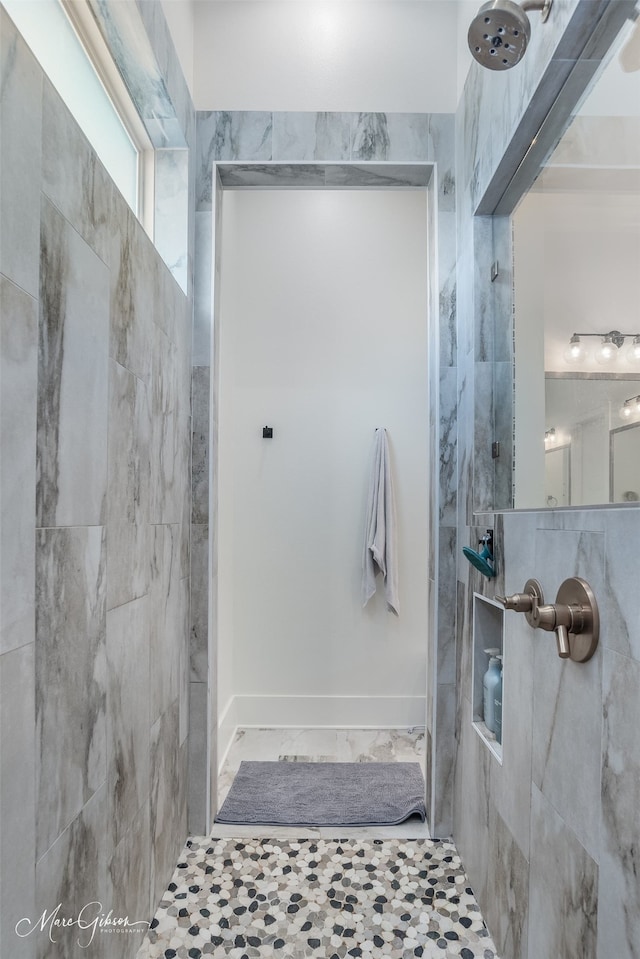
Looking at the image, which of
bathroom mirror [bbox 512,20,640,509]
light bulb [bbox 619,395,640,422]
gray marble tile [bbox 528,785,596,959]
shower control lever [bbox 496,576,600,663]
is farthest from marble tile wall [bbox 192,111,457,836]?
light bulb [bbox 619,395,640,422]

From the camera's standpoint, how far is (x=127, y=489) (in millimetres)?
1386

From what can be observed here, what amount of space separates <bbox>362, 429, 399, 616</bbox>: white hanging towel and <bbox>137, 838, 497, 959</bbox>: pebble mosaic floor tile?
126 cm

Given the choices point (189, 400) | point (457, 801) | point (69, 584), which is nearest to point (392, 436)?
point (189, 400)

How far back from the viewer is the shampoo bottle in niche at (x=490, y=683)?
5.57ft

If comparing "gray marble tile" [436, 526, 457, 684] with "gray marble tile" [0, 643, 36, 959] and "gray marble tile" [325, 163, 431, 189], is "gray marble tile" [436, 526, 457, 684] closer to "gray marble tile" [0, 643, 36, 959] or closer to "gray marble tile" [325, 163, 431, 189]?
"gray marble tile" [325, 163, 431, 189]

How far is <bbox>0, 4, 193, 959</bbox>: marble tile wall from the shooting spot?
0.87 metres

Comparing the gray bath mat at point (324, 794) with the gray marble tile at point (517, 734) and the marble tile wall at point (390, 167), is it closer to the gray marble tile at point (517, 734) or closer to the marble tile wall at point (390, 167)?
the marble tile wall at point (390, 167)

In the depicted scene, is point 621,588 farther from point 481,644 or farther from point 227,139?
point 227,139

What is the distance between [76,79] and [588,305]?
1.31 metres

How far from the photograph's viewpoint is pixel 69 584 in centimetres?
106

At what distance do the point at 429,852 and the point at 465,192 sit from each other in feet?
7.15

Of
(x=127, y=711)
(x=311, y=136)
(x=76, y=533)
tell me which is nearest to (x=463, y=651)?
(x=127, y=711)

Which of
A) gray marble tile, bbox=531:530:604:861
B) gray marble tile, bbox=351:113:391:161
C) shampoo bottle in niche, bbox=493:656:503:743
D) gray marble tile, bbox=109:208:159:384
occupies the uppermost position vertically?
gray marble tile, bbox=351:113:391:161

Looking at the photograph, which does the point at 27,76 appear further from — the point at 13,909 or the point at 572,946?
the point at 572,946
